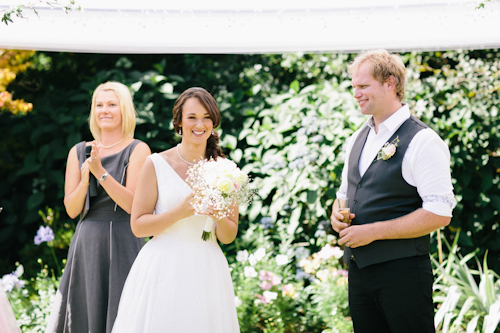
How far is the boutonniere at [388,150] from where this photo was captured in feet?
8.11

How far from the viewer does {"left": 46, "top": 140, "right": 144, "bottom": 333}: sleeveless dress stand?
3.02m

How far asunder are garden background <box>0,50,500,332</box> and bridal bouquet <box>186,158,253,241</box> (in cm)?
182

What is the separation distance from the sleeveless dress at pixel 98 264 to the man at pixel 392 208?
4.55 feet

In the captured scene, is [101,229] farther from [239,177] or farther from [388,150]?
[388,150]

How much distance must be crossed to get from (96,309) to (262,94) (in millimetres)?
3288

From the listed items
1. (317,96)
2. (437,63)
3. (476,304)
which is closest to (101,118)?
(317,96)

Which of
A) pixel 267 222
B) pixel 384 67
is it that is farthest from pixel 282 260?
pixel 384 67

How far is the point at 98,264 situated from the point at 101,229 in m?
0.22

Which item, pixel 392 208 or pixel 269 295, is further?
pixel 269 295

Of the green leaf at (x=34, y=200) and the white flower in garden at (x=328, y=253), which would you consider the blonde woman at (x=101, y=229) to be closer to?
the white flower in garden at (x=328, y=253)

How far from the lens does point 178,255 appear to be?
2.65m

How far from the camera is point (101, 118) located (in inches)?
126

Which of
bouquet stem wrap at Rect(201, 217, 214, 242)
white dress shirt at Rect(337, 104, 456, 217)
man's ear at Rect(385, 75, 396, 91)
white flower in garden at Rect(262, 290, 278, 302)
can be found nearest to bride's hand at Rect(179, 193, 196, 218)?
bouquet stem wrap at Rect(201, 217, 214, 242)

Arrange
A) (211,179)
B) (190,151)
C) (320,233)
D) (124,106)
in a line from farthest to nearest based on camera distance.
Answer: (320,233) < (124,106) < (190,151) < (211,179)
